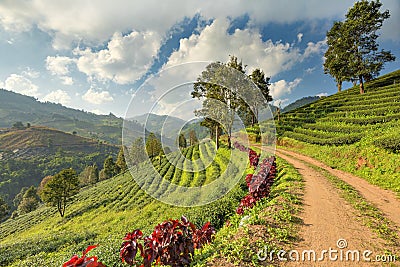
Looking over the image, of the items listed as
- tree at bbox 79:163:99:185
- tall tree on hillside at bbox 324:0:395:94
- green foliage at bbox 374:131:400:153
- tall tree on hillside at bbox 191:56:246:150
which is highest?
tall tree on hillside at bbox 324:0:395:94

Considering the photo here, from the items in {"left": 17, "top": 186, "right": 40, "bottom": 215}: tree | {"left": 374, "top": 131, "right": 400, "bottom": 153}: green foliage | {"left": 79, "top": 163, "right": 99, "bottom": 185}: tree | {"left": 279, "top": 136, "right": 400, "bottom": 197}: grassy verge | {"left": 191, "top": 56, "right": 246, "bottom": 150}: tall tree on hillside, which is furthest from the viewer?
{"left": 79, "top": 163, "right": 99, "bottom": 185}: tree

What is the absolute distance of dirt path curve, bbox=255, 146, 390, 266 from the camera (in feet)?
15.7

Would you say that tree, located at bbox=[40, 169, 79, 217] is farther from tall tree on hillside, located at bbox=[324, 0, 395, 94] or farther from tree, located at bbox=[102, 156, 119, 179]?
tall tree on hillside, located at bbox=[324, 0, 395, 94]

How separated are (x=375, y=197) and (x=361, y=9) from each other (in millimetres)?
36370

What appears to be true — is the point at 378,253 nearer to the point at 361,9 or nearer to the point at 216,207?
the point at 216,207

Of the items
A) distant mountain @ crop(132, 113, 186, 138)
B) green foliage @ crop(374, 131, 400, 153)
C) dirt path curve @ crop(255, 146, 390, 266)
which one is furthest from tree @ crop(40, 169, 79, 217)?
green foliage @ crop(374, 131, 400, 153)

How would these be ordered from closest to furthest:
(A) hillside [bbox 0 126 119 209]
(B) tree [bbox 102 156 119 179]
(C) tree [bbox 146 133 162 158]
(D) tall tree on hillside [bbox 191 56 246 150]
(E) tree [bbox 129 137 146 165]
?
(E) tree [bbox 129 137 146 165] < (C) tree [bbox 146 133 162 158] < (D) tall tree on hillside [bbox 191 56 246 150] < (B) tree [bbox 102 156 119 179] < (A) hillside [bbox 0 126 119 209]

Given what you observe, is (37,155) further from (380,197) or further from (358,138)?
(380,197)

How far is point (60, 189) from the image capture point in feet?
124

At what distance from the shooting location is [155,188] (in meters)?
5.34

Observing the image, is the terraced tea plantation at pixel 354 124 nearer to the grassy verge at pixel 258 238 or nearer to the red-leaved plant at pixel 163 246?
the grassy verge at pixel 258 238
